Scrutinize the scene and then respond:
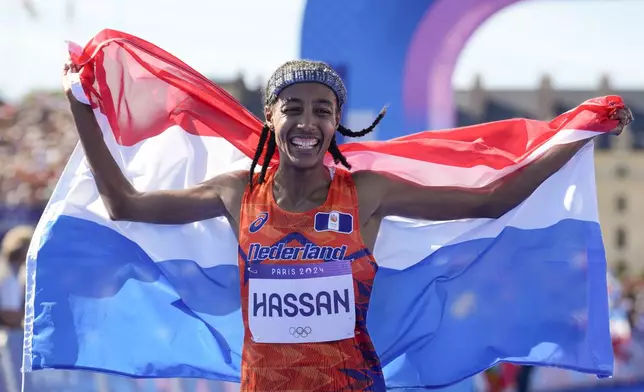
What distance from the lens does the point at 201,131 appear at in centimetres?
427

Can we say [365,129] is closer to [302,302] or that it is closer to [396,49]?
[302,302]

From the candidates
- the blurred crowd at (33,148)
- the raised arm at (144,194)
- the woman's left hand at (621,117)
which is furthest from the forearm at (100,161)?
the blurred crowd at (33,148)

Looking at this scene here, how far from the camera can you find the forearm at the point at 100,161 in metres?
3.66

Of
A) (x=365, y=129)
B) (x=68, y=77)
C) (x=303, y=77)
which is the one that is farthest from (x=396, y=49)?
(x=303, y=77)

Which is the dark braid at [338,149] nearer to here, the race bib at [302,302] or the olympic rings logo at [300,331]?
the race bib at [302,302]

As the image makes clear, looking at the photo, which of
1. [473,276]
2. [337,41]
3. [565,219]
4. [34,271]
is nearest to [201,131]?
[34,271]

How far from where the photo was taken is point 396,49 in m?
6.46

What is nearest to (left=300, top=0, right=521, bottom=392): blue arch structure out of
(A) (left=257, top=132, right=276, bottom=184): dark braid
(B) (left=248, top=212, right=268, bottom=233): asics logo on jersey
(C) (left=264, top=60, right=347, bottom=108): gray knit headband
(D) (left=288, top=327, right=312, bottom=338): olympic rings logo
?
(A) (left=257, top=132, right=276, bottom=184): dark braid

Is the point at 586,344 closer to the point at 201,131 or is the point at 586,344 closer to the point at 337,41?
the point at 201,131

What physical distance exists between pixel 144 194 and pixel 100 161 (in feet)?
0.69

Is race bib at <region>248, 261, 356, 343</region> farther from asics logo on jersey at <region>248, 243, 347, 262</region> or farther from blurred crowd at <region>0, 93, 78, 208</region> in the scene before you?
blurred crowd at <region>0, 93, 78, 208</region>

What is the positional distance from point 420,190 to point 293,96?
61cm

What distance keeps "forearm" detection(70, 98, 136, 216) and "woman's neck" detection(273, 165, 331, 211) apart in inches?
25.1

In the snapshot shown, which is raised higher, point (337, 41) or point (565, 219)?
point (337, 41)
